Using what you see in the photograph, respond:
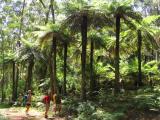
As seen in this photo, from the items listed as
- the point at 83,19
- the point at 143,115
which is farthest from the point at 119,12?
the point at 143,115

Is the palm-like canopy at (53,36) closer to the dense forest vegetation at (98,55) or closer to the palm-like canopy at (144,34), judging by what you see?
the dense forest vegetation at (98,55)

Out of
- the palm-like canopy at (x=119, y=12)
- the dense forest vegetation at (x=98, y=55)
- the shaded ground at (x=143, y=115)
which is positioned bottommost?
the shaded ground at (x=143, y=115)

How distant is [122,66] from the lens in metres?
31.9

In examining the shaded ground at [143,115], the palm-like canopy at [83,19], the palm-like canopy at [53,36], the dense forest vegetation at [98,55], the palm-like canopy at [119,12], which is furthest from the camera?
the palm-like canopy at [53,36]

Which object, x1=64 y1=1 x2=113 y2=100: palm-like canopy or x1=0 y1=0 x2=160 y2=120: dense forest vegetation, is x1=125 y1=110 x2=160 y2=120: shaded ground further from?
x1=64 y1=1 x2=113 y2=100: palm-like canopy

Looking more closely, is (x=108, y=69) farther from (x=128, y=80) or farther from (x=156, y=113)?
(x=156, y=113)

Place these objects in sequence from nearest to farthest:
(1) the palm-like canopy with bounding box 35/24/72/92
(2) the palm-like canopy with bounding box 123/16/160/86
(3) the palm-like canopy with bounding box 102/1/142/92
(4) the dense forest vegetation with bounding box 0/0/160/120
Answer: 1. (4) the dense forest vegetation with bounding box 0/0/160/120
2. (3) the palm-like canopy with bounding box 102/1/142/92
3. (1) the palm-like canopy with bounding box 35/24/72/92
4. (2) the palm-like canopy with bounding box 123/16/160/86

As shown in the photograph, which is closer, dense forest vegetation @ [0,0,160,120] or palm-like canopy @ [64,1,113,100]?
dense forest vegetation @ [0,0,160,120]

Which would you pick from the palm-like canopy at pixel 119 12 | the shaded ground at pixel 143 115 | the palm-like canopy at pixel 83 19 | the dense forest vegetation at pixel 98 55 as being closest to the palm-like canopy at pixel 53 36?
the dense forest vegetation at pixel 98 55

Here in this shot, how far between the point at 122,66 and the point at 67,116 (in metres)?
14.4

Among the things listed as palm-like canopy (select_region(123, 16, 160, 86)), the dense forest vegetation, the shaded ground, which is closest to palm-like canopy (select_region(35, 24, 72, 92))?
the dense forest vegetation

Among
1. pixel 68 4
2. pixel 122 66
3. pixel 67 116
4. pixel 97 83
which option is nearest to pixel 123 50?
pixel 122 66

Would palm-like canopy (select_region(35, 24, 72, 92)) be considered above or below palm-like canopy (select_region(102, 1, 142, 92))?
below

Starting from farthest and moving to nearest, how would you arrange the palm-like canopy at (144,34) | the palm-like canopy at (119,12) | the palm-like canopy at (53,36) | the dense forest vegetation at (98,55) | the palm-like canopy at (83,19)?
1. the palm-like canopy at (144,34)
2. the palm-like canopy at (53,36)
3. the palm-like canopy at (119,12)
4. the palm-like canopy at (83,19)
5. the dense forest vegetation at (98,55)
